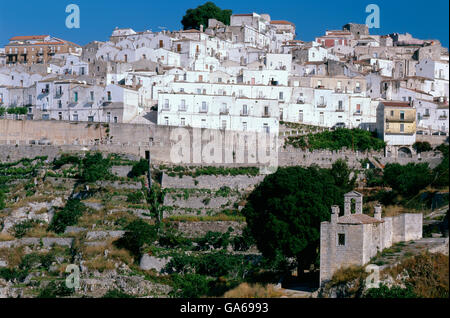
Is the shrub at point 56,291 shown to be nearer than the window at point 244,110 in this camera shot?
Yes

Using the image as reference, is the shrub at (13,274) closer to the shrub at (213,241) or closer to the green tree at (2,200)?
the green tree at (2,200)

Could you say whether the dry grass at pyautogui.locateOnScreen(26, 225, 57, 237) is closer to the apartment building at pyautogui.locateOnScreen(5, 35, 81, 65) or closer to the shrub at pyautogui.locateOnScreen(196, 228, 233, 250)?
the shrub at pyautogui.locateOnScreen(196, 228, 233, 250)

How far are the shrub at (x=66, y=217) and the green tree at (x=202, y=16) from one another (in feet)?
94.0

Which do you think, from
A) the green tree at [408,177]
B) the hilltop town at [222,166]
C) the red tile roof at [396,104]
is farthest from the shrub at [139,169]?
the red tile roof at [396,104]

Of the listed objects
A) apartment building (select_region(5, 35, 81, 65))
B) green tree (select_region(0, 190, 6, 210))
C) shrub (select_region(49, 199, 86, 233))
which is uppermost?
apartment building (select_region(5, 35, 81, 65))

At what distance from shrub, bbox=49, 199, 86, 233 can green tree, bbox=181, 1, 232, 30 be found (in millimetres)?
28658

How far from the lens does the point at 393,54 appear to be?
5566 cm

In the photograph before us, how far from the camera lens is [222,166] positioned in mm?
35875

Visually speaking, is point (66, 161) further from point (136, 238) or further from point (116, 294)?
point (116, 294)

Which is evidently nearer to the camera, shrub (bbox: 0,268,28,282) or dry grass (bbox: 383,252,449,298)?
dry grass (bbox: 383,252,449,298)

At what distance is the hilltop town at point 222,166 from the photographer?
85.1ft

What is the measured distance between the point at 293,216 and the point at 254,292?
168 inches

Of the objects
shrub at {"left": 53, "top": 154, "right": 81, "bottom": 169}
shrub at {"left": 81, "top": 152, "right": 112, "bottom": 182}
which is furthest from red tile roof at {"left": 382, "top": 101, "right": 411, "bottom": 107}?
shrub at {"left": 53, "top": 154, "right": 81, "bottom": 169}

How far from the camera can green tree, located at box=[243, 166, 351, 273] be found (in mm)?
26016
